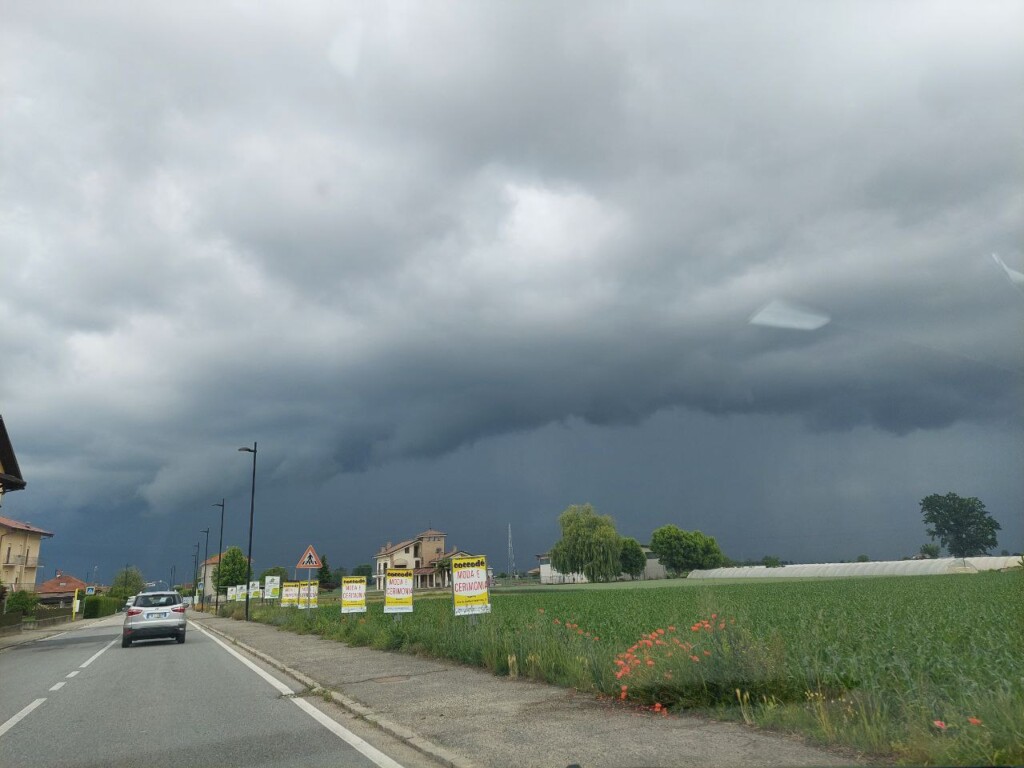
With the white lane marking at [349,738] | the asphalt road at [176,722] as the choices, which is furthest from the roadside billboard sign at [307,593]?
the white lane marking at [349,738]

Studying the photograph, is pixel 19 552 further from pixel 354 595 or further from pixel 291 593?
pixel 354 595

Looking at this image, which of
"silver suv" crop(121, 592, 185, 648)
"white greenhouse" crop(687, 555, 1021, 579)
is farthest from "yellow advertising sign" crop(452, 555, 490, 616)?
"white greenhouse" crop(687, 555, 1021, 579)

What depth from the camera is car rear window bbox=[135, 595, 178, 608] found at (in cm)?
2552

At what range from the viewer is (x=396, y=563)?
145 metres

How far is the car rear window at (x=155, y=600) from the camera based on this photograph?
25.5 meters

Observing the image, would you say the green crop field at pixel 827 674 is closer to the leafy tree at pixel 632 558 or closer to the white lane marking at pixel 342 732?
the white lane marking at pixel 342 732

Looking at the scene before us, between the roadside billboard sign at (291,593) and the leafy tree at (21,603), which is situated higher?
the leafy tree at (21,603)

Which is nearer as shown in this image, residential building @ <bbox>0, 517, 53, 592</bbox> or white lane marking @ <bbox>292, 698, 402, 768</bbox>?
white lane marking @ <bbox>292, 698, 402, 768</bbox>

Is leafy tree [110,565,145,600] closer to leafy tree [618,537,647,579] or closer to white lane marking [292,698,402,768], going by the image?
leafy tree [618,537,647,579]

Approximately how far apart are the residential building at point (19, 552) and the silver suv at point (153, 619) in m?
51.9

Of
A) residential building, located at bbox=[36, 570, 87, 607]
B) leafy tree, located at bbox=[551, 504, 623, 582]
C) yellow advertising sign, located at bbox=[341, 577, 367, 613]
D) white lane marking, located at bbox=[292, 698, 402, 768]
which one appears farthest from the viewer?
residential building, located at bbox=[36, 570, 87, 607]

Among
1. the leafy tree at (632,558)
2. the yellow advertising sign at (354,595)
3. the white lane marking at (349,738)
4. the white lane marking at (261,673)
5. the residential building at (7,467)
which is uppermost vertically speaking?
the residential building at (7,467)

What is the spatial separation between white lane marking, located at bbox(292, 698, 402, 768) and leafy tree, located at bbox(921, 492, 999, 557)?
146400 millimetres

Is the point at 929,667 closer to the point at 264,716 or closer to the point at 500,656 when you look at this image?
the point at 500,656
